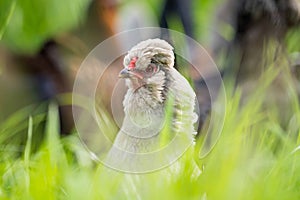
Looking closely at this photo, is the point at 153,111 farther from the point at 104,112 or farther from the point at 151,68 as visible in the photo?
the point at 104,112

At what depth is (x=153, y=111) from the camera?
1495 millimetres

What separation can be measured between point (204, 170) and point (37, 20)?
1.08 m

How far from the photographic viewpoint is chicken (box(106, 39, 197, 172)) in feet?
4.80

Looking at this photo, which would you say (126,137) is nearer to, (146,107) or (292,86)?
(146,107)

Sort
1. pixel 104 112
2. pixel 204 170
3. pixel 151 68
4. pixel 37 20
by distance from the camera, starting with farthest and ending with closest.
→ pixel 37 20 < pixel 104 112 < pixel 204 170 < pixel 151 68

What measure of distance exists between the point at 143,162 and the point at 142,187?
47 millimetres

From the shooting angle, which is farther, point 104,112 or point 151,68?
point 104,112

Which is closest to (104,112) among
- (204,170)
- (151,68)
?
(204,170)

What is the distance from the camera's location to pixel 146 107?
1467 millimetres

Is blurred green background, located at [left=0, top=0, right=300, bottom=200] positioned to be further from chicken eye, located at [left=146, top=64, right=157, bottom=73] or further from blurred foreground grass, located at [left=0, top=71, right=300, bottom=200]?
chicken eye, located at [left=146, top=64, right=157, bottom=73]

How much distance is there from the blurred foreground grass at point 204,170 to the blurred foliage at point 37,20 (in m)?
0.46

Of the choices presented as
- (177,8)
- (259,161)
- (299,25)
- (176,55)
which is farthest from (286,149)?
(177,8)

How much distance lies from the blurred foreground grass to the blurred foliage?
455 millimetres

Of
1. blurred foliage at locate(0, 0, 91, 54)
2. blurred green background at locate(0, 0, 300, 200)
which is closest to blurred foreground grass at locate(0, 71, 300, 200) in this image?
blurred green background at locate(0, 0, 300, 200)
